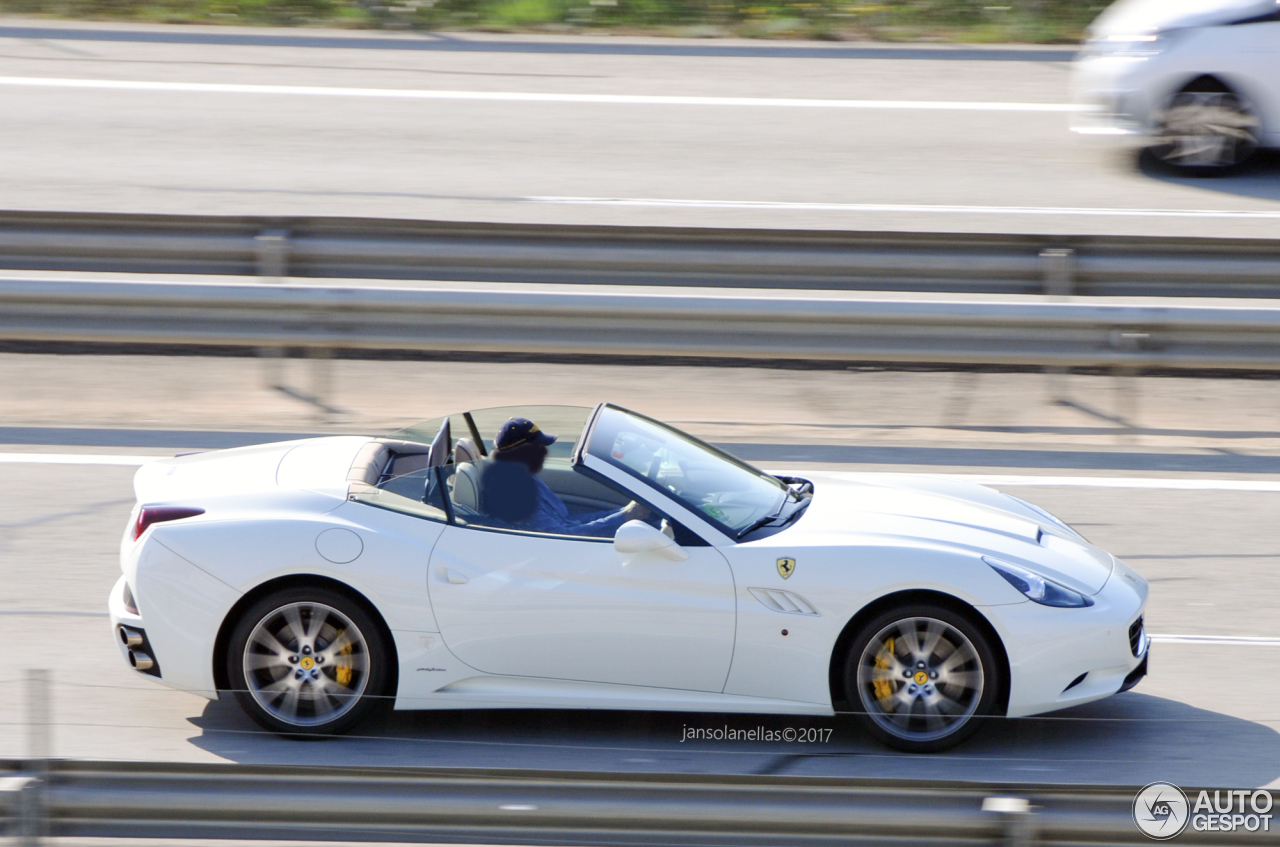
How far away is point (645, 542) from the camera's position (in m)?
4.80

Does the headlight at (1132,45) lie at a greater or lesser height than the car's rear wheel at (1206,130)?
greater

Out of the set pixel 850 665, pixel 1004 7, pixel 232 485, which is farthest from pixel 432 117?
pixel 850 665

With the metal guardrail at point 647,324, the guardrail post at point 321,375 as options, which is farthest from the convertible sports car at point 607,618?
the guardrail post at point 321,375

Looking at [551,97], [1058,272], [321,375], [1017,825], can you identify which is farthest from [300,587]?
[551,97]

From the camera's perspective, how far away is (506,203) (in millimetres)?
11977

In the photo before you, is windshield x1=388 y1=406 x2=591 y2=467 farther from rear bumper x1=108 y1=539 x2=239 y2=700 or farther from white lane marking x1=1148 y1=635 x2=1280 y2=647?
white lane marking x1=1148 y1=635 x2=1280 y2=647

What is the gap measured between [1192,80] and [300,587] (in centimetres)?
963

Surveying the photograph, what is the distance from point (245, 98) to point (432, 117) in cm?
200

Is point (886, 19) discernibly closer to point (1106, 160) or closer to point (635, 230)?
point (1106, 160)

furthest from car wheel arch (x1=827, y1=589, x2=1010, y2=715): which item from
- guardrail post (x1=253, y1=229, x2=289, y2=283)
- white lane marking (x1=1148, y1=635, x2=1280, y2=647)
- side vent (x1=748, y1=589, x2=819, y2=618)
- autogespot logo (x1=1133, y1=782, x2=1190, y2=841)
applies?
guardrail post (x1=253, y1=229, x2=289, y2=283)

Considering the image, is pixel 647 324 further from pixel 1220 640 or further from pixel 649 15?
pixel 649 15

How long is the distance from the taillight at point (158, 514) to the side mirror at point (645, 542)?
4.73 ft

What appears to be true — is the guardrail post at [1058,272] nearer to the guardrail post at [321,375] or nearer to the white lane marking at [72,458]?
the guardrail post at [321,375]

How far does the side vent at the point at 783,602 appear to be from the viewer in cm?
482
